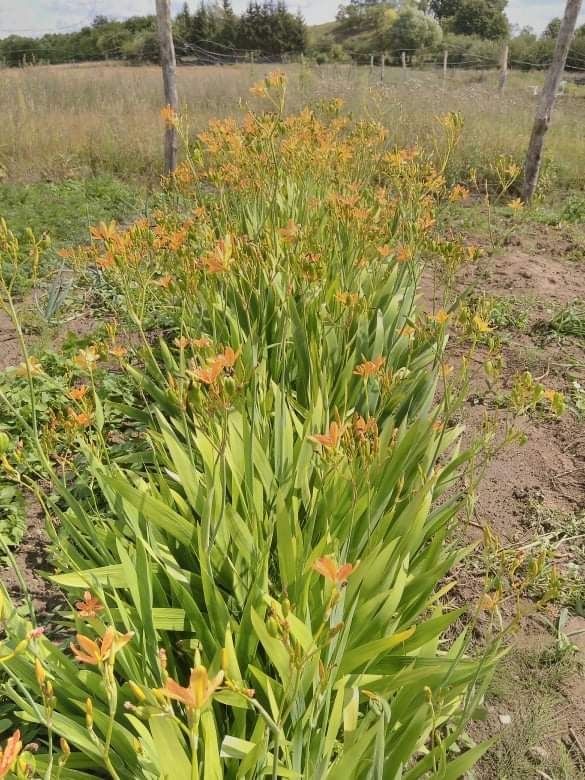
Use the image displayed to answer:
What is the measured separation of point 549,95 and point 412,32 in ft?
110

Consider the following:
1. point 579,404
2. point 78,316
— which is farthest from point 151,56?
point 579,404

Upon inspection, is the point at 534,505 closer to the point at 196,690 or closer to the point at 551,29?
the point at 196,690

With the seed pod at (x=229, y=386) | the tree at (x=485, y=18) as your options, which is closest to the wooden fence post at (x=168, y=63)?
the seed pod at (x=229, y=386)

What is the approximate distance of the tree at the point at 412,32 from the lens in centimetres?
3422

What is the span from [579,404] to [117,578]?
237 cm

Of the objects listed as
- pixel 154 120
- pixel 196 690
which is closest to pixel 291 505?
pixel 196 690

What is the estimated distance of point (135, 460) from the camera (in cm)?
211

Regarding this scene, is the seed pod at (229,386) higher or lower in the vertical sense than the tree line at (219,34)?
lower

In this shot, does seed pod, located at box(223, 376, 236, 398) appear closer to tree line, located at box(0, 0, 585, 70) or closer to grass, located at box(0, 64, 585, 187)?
grass, located at box(0, 64, 585, 187)

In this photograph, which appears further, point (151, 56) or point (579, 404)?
point (151, 56)

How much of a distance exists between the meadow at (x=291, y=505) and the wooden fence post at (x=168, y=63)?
2.53 metres

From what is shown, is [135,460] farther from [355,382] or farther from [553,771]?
[553,771]

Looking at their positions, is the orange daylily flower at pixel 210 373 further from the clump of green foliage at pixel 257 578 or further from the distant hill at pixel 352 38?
the distant hill at pixel 352 38

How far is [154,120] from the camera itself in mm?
8328
